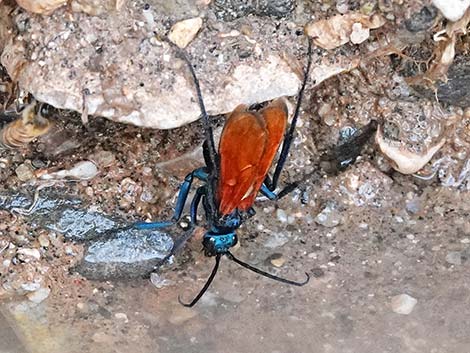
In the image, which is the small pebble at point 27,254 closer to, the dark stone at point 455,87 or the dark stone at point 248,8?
the dark stone at point 248,8

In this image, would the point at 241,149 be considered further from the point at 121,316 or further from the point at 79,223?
the point at 121,316

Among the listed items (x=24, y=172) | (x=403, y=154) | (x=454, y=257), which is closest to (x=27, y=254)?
(x=24, y=172)

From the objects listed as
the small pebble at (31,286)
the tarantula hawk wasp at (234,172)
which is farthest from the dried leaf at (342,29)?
the small pebble at (31,286)

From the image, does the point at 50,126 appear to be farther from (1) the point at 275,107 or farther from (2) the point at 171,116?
(1) the point at 275,107

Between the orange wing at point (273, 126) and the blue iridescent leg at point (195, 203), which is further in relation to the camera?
the blue iridescent leg at point (195, 203)

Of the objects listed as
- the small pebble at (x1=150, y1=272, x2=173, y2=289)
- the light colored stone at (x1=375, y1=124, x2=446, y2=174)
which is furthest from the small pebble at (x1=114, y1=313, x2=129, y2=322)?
the light colored stone at (x1=375, y1=124, x2=446, y2=174)

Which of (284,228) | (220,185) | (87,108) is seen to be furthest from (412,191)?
(87,108)

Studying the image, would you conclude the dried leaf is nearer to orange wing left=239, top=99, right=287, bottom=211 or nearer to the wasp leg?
orange wing left=239, top=99, right=287, bottom=211
